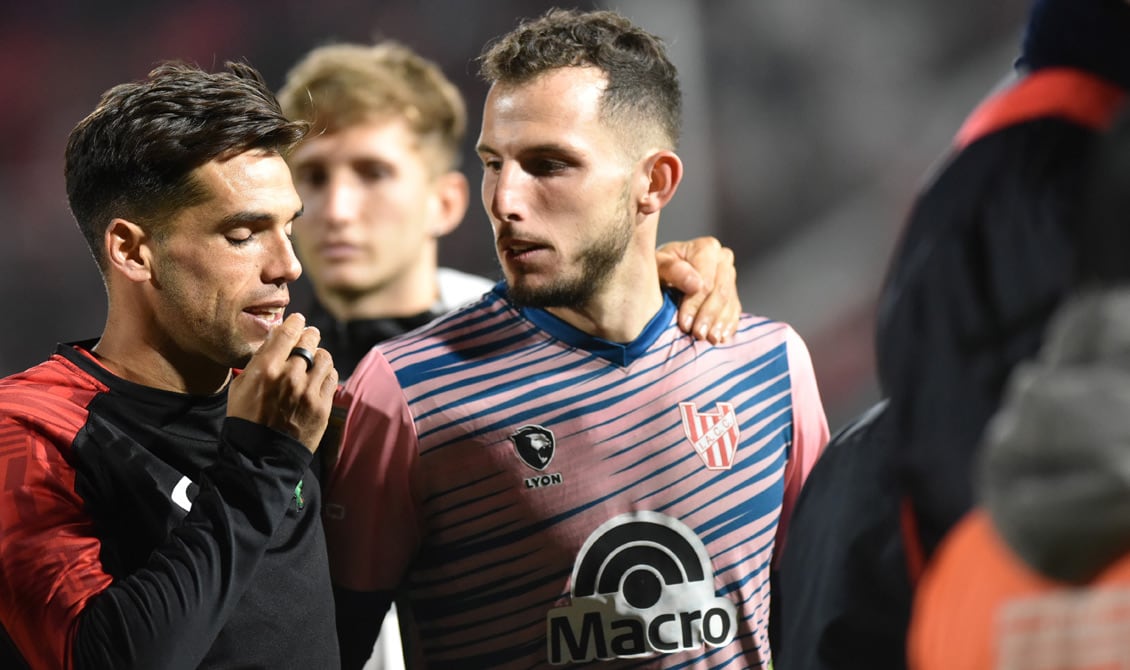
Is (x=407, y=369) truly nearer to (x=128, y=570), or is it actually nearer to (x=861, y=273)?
(x=128, y=570)

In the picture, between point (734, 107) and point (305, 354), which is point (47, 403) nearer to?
point (305, 354)

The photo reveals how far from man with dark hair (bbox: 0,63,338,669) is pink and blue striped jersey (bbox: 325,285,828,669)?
7.6 inches

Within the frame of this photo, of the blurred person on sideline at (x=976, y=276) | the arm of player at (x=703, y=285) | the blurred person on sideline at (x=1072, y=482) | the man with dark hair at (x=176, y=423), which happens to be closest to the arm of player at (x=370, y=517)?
the man with dark hair at (x=176, y=423)

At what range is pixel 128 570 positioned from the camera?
5.76 ft

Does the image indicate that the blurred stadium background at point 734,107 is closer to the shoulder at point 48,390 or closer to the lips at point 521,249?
the lips at point 521,249

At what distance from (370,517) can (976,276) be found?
1.20 meters

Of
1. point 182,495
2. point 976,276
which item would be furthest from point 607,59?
point 976,276

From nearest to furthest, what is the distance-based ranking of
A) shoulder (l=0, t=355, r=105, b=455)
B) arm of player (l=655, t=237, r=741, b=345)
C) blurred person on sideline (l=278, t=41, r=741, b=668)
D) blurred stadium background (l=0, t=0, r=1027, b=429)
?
shoulder (l=0, t=355, r=105, b=455) → arm of player (l=655, t=237, r=741, b=345) → blurred person on sideline (l=278, t=41, r=741, b=668) → blurred stadium background (l=0, t=0, r=1027, b=429)

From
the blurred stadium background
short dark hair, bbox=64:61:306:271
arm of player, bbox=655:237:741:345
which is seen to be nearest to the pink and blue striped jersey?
arm of player, bbox=655:237:741:345

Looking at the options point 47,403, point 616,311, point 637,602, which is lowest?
point 637,602

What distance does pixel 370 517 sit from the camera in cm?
208

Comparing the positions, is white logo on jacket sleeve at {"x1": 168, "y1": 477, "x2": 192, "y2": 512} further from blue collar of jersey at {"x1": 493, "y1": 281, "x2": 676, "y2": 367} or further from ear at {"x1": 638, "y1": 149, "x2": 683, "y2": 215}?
ear at {"x1": 638, "y1": 149, "x2": 683, "y2": 215}

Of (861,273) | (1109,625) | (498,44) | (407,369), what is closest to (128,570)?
(407,369)

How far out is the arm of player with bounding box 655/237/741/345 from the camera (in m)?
2.29
